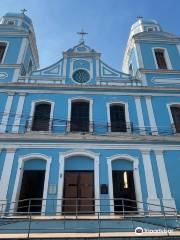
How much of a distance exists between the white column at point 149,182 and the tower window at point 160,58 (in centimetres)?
731

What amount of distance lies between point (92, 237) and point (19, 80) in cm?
1102

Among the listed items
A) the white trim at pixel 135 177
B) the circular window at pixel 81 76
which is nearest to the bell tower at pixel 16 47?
the circular window at pixel 81 76

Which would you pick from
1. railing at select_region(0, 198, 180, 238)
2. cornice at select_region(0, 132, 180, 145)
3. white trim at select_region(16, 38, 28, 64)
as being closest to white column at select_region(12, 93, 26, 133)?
cornice at select_region(0, 132, 180, 145)

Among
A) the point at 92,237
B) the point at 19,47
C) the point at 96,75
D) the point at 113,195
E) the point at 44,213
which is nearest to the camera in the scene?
the point at 92,237

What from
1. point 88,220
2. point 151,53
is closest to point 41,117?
point 88,220

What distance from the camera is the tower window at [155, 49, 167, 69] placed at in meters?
18.4

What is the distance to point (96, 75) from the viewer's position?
1711cm

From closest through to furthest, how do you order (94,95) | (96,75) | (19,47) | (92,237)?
(92,237), (94,95), (96,75), (19,47)

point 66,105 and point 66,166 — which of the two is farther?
point 66,105

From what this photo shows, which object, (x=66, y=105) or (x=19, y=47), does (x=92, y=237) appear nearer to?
(x=66, y=105)

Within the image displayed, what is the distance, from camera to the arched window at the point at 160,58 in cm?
1842

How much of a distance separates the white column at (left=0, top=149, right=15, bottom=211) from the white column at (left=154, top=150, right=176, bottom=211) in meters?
6.92

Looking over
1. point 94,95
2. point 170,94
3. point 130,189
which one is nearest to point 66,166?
point 130,189

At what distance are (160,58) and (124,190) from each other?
33.9 feet
